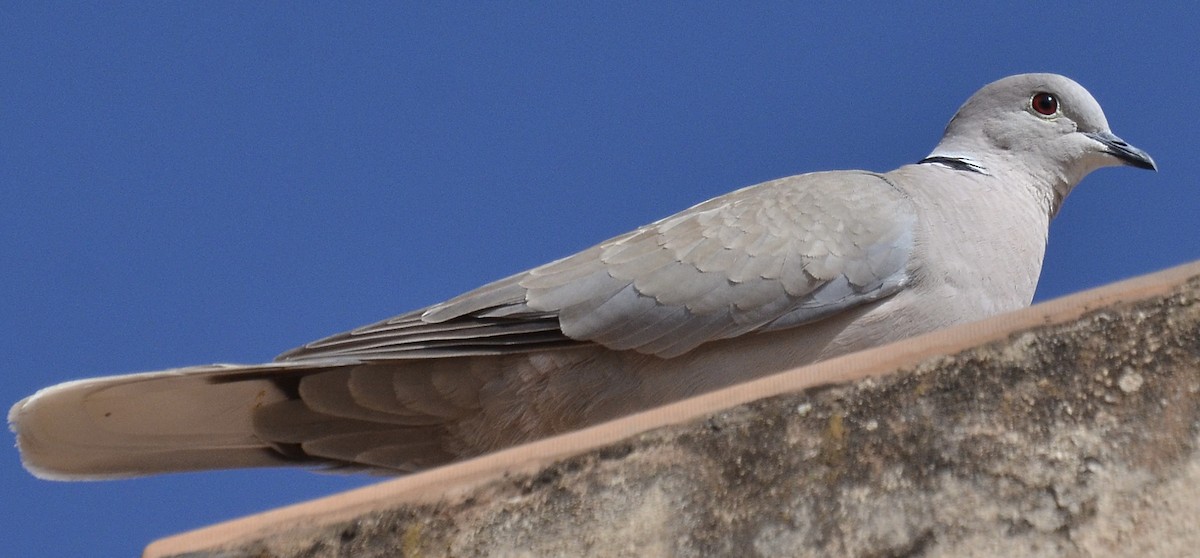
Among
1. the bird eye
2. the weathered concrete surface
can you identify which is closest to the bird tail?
the weathered concrete surface

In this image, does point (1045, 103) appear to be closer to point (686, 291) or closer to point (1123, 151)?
point (1123, 151)

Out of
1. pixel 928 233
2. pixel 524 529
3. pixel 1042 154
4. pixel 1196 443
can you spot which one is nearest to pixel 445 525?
pixel 524 529

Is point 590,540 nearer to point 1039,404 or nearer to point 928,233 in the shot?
point 1039,404

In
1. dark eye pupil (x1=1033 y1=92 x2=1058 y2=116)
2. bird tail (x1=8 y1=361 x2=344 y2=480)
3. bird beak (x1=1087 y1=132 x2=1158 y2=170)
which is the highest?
bird tail (x1=8 y1=361 x2=344 y2=480)

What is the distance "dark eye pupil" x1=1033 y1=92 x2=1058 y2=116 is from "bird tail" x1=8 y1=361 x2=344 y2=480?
111 inches

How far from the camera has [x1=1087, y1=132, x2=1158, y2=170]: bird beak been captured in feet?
16.6

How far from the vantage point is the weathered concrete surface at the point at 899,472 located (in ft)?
7.87

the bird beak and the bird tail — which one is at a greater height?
the bird tail

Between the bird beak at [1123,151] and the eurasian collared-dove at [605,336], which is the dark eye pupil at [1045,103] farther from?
the eurasian collared-dove at [605,336]

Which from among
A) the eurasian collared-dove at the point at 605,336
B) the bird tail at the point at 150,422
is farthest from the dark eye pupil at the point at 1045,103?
the bird tail at the point at 150,422

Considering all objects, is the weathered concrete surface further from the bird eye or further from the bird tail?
the bird eye

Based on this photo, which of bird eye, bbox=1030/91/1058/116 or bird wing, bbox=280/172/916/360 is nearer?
bird wing, bbox=280/172/916/360

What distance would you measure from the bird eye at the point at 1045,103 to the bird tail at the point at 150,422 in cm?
283

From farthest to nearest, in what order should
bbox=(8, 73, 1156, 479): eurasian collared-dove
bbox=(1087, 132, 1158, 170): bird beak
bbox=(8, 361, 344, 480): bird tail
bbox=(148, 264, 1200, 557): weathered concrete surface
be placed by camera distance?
bbox=(1087, 132, 1158, 170): bird beak → bbox=(8, 73, 1156, 479): eurasian collared-dove → bbox=(8, 361, 344, 480): bird tail → bbox=(148, 264, 1200, 557): weathered concrete surface
